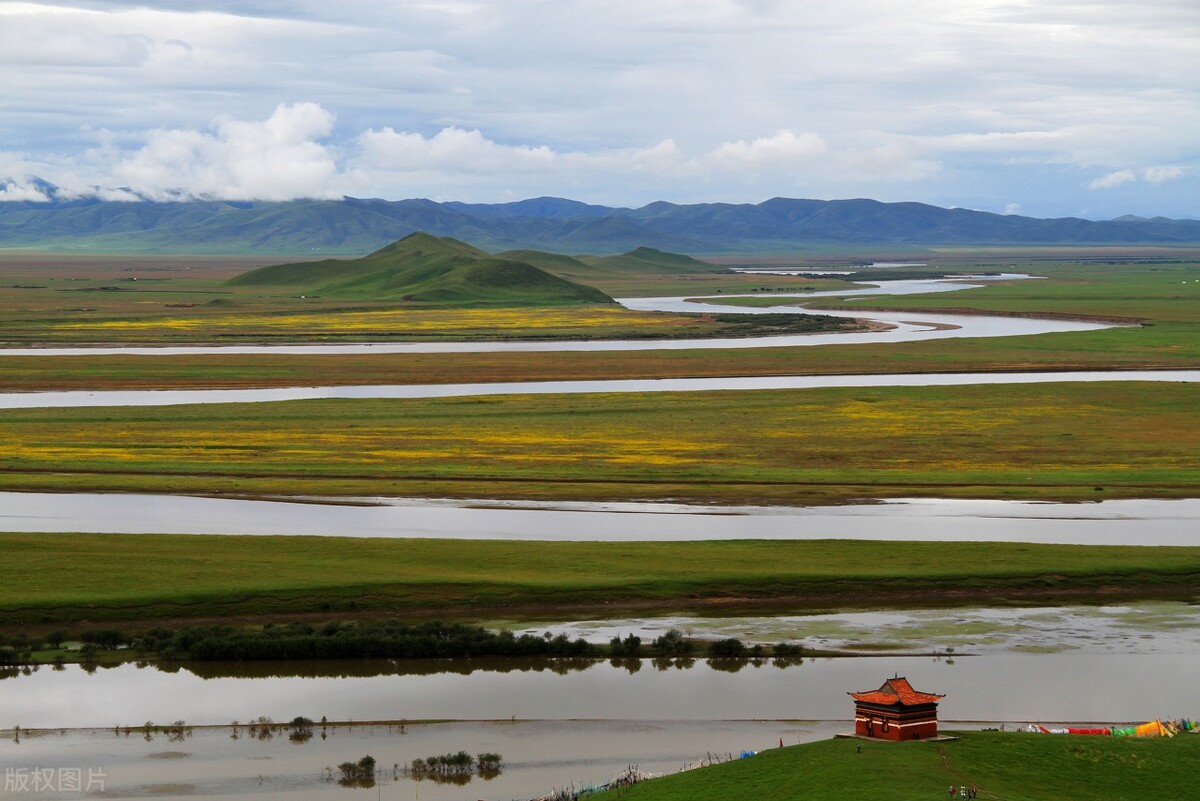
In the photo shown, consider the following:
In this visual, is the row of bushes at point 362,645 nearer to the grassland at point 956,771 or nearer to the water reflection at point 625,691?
the water reflection at point 625,691

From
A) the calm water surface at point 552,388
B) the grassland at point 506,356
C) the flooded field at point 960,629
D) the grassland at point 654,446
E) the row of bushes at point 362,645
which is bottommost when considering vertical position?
the flooded field at point 960,629

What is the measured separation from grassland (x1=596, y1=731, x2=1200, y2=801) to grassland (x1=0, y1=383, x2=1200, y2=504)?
32.6 meters

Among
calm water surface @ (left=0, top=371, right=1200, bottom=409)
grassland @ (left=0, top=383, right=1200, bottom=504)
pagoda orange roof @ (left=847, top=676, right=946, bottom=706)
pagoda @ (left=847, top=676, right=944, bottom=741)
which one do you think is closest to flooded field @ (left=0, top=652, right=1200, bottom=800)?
pagoda @ (left=847, top=676, right=944, bottom=741)

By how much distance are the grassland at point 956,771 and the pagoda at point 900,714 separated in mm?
524

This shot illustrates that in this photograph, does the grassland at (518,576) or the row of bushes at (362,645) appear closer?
the row of bushes at (362,645)

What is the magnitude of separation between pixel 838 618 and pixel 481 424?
144 ft

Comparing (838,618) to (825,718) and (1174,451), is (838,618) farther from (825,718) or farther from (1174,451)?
(1174,451)

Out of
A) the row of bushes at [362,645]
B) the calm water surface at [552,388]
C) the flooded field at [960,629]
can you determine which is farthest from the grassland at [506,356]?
the flooded field at [960,629]

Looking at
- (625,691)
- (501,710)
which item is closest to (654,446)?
(625,691)

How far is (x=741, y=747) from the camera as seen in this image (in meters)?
33.3

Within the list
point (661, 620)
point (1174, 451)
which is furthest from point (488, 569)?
point (1174, 451)

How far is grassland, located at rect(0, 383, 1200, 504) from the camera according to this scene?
6594 cm

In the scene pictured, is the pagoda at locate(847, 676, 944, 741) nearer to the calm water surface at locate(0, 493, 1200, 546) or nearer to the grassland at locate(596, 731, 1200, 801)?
the grassland at locate(596, 731, 1200, 801)

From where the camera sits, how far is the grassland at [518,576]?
4506 centimetres
